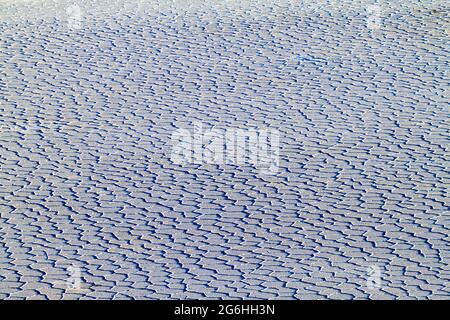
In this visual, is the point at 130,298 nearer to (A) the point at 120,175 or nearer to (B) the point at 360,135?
(A) the point at 120,175

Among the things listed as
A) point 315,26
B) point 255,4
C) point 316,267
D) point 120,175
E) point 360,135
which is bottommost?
point 316,267

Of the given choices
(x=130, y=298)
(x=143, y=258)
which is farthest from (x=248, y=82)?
(x=130, y=298)

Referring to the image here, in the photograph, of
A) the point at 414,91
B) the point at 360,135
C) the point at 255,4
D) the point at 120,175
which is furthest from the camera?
the point at 255,4

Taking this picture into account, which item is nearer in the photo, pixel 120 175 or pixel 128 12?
pixel 120 175

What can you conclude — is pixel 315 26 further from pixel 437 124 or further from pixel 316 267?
pixel 316 267
